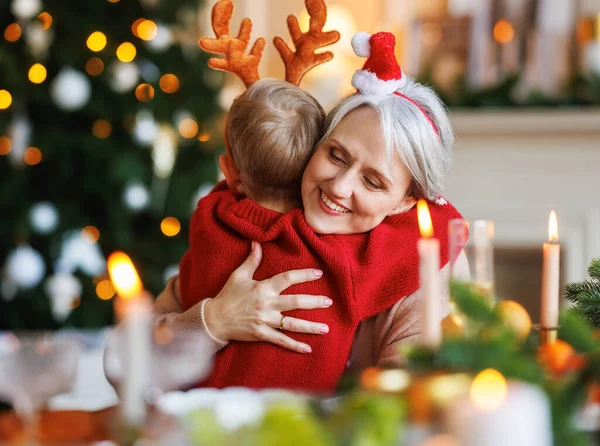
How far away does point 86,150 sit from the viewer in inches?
132

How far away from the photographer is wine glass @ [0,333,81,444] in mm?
766

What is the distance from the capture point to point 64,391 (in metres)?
0.81

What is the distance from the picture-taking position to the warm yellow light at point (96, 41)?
11.2 feet

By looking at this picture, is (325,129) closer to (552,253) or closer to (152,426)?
(552,253)

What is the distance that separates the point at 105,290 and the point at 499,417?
121 inches

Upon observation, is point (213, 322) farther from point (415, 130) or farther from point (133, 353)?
point (133, 353)

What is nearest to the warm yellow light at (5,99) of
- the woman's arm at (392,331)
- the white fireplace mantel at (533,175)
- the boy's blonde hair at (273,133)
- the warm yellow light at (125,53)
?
the warm yellow light at (125,53)

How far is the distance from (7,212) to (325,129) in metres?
2.32

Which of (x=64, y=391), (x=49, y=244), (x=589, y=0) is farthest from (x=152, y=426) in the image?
(x=589, y=0)

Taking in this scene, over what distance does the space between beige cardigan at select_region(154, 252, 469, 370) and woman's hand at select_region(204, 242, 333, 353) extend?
3cm

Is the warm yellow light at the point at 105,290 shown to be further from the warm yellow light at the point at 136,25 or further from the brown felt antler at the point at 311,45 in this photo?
the brown felt antler at the point at 311,45

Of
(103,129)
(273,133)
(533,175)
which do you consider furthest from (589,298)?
(103,129)

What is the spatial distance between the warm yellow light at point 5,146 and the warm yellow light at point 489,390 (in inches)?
120

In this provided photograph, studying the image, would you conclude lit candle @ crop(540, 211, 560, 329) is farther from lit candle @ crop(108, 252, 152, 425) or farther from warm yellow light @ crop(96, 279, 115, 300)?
warm yellow light @ crop(96, 279, 115, 300)
